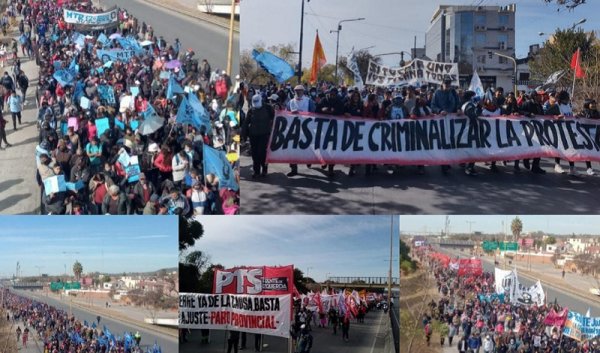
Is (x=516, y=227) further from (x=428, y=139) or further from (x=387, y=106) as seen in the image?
(x=387, y=106)

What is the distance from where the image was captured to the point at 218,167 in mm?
7320

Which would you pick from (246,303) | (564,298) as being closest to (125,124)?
(246,303)

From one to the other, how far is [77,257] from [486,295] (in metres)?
4.84

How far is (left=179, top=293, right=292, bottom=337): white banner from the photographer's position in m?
7.66

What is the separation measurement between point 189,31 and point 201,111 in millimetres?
977

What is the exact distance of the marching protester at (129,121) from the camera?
290 inches

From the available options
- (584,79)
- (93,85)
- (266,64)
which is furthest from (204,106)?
(584,79)

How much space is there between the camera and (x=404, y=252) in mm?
7660

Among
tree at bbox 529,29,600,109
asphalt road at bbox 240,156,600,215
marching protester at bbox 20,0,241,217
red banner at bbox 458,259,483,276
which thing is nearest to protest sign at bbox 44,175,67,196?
marching protester at bbox 20,0,241,217

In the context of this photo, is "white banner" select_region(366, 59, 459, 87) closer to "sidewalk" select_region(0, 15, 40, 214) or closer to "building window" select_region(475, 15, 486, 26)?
"building window" select_region(475, 15, 486, 26)

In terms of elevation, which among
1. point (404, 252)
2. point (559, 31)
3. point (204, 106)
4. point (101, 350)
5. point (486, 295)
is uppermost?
point (559, 31)

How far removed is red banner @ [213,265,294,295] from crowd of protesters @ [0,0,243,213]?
0.80 meters

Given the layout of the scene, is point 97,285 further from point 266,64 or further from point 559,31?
point 559,31

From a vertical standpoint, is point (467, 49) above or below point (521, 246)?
above
